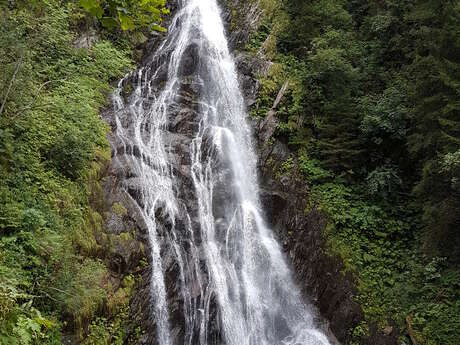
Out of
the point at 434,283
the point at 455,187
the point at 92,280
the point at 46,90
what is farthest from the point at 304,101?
the point at 92,280

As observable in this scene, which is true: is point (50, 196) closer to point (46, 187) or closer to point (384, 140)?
point (46, 187)

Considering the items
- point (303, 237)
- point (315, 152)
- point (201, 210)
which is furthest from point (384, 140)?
point (201, 210)

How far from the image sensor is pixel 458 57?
9477 millimetres

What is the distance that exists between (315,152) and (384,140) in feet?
6.84

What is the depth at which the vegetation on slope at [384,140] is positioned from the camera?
8.73 metres

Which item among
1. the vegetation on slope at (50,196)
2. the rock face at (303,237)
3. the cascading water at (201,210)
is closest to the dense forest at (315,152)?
the vegetation on slope at (50,196)

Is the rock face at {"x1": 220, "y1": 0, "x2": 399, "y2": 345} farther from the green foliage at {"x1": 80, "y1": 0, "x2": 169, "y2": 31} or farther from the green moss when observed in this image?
the green foliage at {"x1": 80, "y1": 0, "x2": 169, "y2": 31}

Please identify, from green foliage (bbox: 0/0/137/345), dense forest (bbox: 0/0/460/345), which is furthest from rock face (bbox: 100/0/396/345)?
green foliage (bbox: 0/0/137/345)

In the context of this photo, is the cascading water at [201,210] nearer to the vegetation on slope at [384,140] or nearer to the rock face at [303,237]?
the rock face at [303,237]

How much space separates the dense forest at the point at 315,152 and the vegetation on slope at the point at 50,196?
29 mm

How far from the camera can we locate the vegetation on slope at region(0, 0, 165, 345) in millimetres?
6125

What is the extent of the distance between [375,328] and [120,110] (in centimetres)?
941

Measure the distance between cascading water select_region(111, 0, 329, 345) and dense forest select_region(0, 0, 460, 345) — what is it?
91cm

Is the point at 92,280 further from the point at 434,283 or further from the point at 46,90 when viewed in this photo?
the point at 434,283
